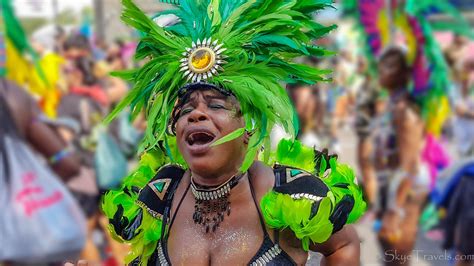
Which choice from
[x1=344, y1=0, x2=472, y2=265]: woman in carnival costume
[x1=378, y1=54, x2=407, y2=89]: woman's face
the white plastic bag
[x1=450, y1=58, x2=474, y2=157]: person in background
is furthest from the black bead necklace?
[x1=450, y1=58, x2=474, y2=157]: person in background

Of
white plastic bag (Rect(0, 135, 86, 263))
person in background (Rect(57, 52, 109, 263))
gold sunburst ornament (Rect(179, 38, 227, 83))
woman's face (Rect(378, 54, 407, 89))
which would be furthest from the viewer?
person in background (Rect(57, 52, 109, 263))

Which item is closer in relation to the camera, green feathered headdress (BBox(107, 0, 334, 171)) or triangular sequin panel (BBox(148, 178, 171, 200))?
green feathered headdress (BBox(107, 0, 334, 171))

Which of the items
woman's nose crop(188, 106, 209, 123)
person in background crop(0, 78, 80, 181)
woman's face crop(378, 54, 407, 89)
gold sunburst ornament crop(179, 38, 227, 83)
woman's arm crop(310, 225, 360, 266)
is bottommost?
person in background crop(0, 78, 80, 181)

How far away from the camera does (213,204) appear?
250 centimetres

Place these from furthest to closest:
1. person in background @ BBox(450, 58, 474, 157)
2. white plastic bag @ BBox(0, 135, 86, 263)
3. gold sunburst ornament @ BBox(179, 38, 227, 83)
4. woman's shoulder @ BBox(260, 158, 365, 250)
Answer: person in background @ BBox(450, 58, 474, 157) → white plastic bag @ BBox(0, 135, 86, 263) → gold sunburst ornament @ BBox(179, 38, 227, 83) → woman's shoulder @ BBox(260, 158, 365, 250)

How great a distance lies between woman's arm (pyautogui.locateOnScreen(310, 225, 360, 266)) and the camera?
2.44m

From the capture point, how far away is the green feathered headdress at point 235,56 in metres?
2.40

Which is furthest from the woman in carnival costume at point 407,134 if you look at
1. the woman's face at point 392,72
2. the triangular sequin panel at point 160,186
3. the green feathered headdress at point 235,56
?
the green feathered headdress at point 235,56

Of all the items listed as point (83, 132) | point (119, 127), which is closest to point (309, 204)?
point (83, 132)

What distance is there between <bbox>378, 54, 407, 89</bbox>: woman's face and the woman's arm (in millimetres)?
4317

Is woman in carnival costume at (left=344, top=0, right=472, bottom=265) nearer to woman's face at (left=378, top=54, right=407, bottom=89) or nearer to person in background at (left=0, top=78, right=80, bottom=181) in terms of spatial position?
woman's face at (left=378, top=54, right=407, bottom=89)

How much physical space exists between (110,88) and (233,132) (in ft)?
19.3

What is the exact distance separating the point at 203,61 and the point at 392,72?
4458mm

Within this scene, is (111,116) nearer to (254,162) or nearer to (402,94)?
(254,162)
